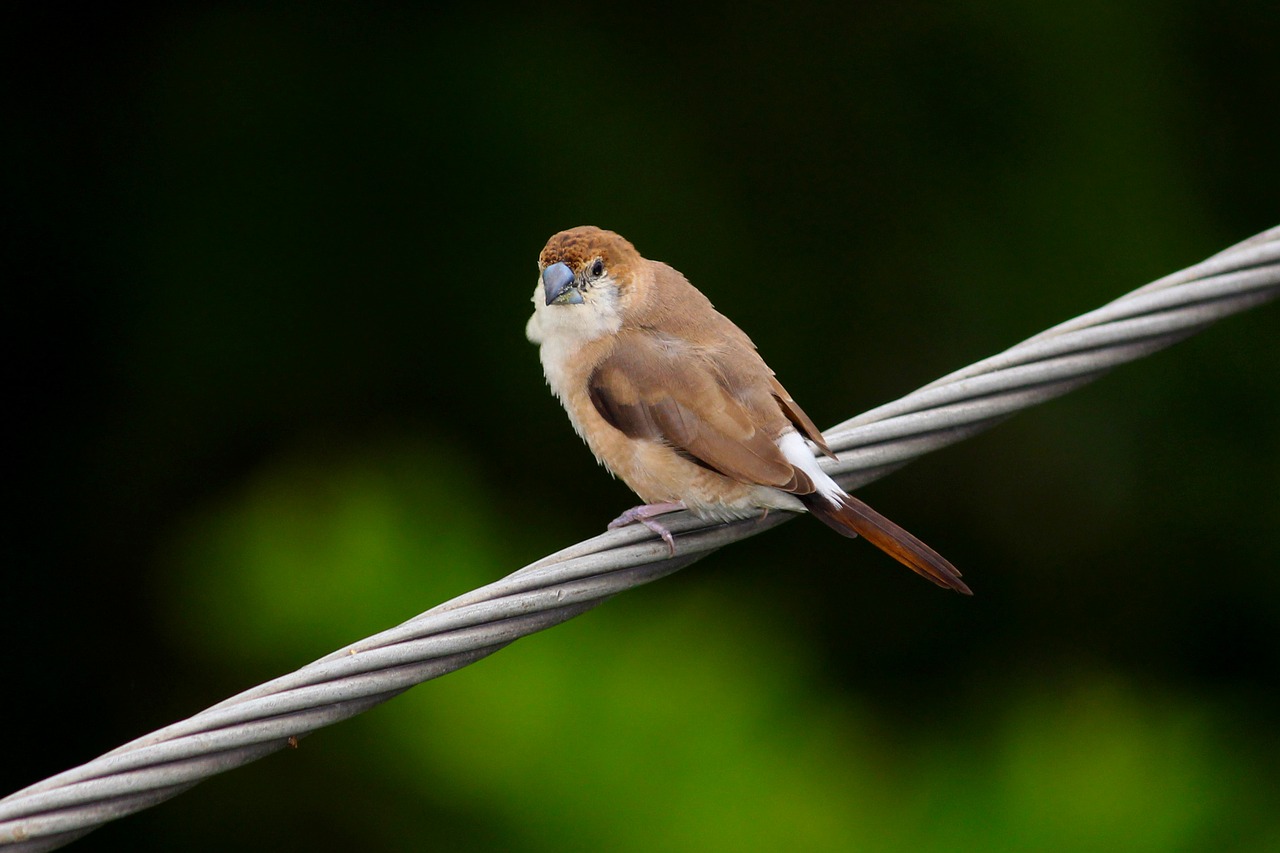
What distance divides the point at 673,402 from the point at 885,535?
663mm

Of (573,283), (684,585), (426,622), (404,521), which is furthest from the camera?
(684,585)

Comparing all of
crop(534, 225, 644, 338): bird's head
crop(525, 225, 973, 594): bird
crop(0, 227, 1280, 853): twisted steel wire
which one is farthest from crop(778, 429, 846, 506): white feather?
crop(534, 225, 644, 338): bird's head

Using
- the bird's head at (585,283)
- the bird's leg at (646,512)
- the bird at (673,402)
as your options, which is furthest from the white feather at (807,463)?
the bird's head at (585,283)

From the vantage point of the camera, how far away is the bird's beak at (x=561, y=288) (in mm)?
3576

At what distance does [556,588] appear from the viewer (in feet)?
7.77

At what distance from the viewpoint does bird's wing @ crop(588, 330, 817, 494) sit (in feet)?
10.3

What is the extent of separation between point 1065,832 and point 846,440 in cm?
164

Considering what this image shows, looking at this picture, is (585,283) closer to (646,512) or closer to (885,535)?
(646,512)

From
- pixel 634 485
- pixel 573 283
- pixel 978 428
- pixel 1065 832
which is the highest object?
pixel 573 283

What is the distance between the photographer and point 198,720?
6.65 feet

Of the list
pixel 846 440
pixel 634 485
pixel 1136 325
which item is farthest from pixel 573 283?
pixel 1136 325

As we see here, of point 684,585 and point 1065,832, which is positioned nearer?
point 1065,832

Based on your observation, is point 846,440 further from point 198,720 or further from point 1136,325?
point 198,720

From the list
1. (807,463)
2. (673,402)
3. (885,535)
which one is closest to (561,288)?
(673,402)
